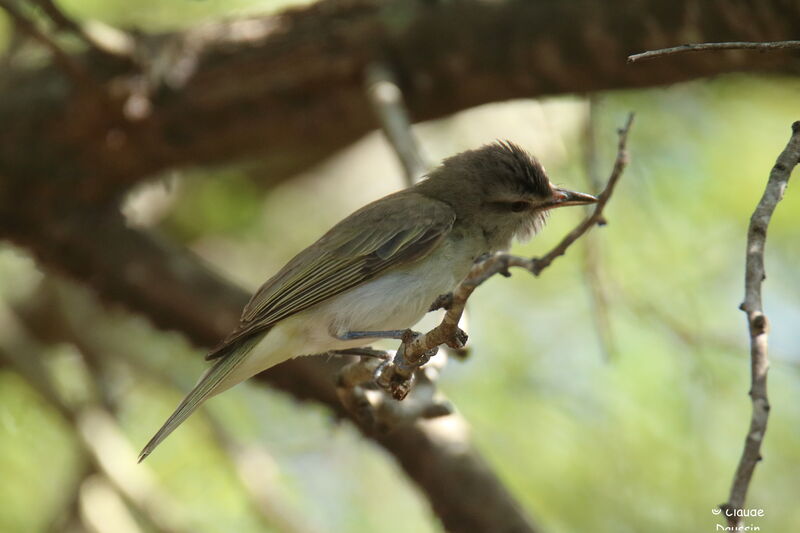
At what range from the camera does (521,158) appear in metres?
4.32

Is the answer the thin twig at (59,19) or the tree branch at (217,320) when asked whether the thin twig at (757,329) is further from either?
the thin twig at (59,19)

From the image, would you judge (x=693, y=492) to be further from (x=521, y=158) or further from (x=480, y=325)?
(x=521, y=158)

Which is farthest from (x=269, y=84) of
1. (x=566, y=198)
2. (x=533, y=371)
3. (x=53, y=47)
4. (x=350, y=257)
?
(x=533, y=371)

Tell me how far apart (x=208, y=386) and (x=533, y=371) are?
3530 mm

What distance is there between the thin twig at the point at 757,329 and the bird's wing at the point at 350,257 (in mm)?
1905

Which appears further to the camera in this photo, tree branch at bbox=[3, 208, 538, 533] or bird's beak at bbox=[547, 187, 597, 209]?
tree branch at bbox=[3, 208, 538, 533]

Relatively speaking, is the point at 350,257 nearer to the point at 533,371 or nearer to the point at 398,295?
the point at 398,295

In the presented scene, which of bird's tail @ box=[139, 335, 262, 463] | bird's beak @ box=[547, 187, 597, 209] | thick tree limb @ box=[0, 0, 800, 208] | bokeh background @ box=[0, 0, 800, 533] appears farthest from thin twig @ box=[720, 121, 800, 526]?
thick tree limb @ box=[0, 0, 800, 208]

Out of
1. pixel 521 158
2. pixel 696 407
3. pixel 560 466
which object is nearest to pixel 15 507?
pixel 560 466

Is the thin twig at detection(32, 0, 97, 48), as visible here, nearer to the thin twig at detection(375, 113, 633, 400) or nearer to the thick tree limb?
the thick tree limb

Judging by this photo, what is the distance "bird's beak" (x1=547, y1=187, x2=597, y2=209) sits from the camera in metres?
4.00

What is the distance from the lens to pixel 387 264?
4066mm

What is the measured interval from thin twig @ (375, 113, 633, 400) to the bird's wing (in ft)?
2.55

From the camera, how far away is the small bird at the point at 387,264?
3.92 metres
